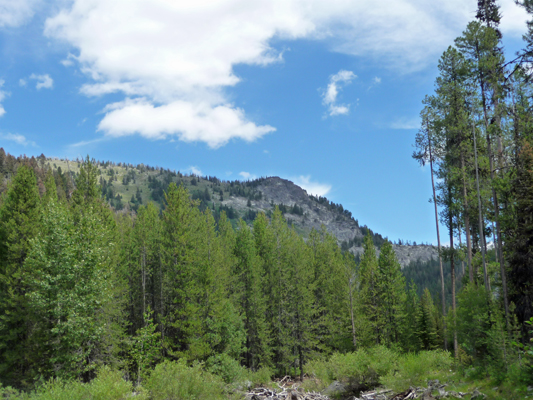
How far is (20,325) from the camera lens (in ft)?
96.7

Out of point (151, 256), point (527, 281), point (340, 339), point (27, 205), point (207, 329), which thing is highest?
point (27, 205)

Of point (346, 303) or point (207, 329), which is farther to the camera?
point (346, 303)

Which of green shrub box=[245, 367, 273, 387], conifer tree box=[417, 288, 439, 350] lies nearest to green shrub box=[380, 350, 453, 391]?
green shrub box=[245, 367, 273, 387]

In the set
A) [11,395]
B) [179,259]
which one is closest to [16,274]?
[179,259]

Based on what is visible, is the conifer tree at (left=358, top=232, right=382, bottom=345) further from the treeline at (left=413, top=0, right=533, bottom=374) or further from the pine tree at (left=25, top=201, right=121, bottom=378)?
the pine tree at (left=25, top=201, right=121, bottom=378)

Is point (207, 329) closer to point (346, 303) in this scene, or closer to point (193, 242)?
point (193, 242)

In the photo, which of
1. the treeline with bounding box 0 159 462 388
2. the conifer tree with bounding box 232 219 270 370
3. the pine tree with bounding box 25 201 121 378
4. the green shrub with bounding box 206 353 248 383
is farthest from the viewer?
the conifer tree with bounding box 232 219 270 370

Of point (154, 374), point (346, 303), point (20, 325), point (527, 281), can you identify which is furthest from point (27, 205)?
point (527, 281)

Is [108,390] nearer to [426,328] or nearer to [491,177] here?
[491,177]

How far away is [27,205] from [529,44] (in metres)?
36.1

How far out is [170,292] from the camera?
34250 millimetres

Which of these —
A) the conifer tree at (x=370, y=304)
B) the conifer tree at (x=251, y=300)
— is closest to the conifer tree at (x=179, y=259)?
the conifer tree at (x=251, y=300)

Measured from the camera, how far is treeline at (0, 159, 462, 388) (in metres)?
24.9

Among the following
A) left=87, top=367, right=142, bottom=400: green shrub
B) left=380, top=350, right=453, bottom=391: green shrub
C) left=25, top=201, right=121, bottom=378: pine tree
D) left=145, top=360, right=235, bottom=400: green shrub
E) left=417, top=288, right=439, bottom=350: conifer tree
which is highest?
left=25, top=201, right=121, bottom=378: pine tree
